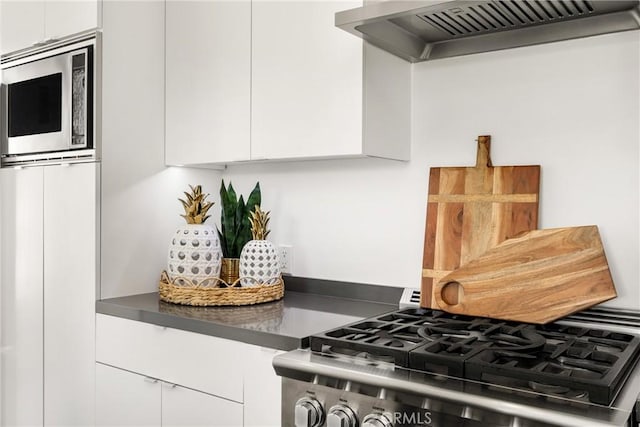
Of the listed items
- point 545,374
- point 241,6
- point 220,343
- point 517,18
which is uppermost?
point 241,6

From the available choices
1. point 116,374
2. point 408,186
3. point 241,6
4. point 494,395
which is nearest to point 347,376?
point 494,395

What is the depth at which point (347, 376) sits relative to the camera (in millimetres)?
1274

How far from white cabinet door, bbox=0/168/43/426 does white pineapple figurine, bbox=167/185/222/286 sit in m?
0.61

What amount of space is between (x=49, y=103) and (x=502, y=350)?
1910 mm

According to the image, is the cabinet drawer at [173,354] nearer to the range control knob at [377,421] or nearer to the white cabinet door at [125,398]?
the white cabinet door at [125,398]

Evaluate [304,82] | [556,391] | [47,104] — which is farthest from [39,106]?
[556,391]

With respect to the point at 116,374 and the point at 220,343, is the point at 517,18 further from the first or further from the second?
the point at 116,374

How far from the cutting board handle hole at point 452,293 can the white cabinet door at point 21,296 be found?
158cm

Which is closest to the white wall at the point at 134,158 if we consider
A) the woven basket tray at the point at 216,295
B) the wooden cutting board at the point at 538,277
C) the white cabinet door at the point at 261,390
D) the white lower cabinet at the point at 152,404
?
the woven basket tray at the point at 216,295

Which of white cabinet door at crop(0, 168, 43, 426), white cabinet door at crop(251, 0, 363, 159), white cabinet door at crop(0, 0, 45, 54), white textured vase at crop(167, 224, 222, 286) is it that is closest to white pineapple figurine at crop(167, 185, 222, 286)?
white textured vase at crop(167, 224, 222, 286)

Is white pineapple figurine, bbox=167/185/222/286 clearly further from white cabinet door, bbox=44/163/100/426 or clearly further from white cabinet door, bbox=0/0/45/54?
white cabinet door, bbox=0/0/45/54

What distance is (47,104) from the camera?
225cm

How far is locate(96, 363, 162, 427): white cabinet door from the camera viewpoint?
1.88 meters

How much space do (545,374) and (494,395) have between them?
11 cm
